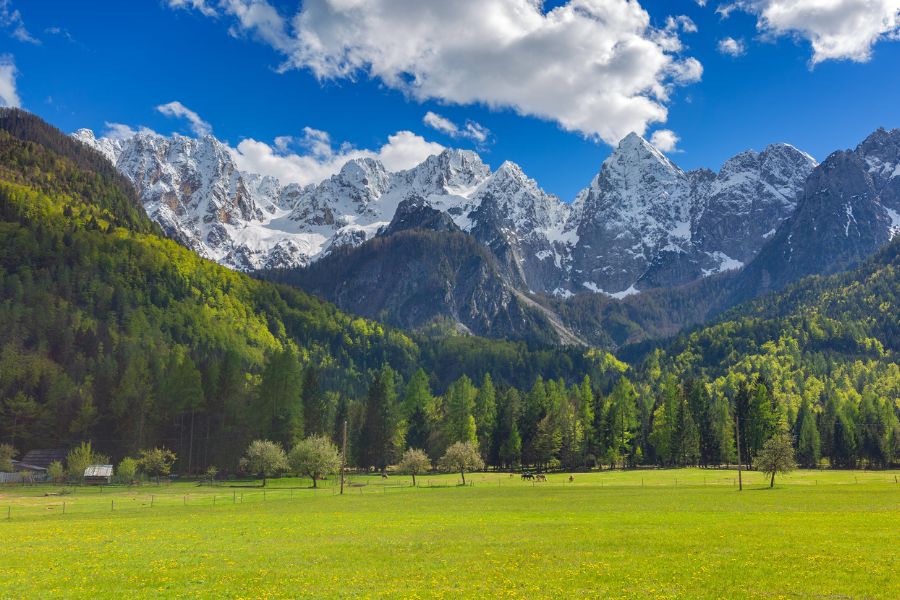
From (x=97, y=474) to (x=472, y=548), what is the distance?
3600 inches

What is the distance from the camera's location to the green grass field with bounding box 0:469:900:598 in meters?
26.8

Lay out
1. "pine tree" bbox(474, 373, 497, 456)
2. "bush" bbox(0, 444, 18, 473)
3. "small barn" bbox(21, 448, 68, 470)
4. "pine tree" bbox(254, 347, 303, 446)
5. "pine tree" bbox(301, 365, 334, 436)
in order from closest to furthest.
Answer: "bush" bbox(0, 444, 18, 473) < "small barn" bbox(21, 448, 68, 470) < "pine tree" bbox(254, 347, 303, 446) < "pine tree" bbox(301, 365, 334, 436) < "pine tree" bbox(474, 373, 497, 456)

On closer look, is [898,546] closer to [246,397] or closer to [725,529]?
[725,529]

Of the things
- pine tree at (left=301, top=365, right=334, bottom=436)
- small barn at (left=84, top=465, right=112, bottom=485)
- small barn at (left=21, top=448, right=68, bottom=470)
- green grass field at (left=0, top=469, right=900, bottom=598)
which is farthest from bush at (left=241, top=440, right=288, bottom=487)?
small barn at (left=21, top=448, right=68, bottom=470)

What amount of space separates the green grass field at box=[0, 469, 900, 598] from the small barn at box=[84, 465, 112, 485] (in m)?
41.0

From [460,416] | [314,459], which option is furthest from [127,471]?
[460,416]

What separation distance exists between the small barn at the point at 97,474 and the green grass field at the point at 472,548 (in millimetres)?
40979

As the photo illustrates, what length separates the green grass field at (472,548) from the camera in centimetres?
2683

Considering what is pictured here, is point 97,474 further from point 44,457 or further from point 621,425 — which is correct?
point 621,425

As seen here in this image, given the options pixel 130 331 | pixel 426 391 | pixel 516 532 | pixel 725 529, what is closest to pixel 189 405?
pixel 426 391

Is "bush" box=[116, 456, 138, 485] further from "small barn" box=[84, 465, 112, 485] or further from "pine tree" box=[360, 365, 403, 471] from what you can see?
"pine tree" box=[360, 365, 403, 471]

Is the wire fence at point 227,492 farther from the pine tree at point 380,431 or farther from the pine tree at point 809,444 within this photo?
the pine tree at point 809,444

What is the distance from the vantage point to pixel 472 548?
119ft

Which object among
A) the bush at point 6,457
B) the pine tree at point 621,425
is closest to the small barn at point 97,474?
the bush at point 6,457
